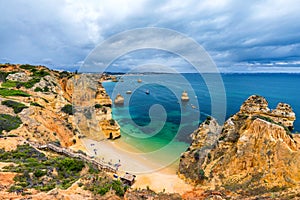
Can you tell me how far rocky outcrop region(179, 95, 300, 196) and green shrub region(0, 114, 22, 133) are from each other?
17.0m

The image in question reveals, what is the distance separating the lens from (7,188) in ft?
30.3

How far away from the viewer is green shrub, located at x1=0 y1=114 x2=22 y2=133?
18703 millimetres

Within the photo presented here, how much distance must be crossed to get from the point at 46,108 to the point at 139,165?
A: 15.2 m

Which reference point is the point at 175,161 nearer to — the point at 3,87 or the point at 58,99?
the point at 58,99

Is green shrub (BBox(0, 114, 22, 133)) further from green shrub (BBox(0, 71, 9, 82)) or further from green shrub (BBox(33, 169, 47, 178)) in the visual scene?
green shrub (BBox(0, 71, 9, 82))

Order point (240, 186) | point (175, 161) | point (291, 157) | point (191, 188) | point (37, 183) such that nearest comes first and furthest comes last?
point (37, 183)
point (291, 157)
point (240, 186)
point (191, 188)
point (175, 161)

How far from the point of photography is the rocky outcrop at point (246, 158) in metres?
14.1

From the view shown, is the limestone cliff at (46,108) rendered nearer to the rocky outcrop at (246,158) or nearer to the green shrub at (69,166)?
the green shrub at (69,166)

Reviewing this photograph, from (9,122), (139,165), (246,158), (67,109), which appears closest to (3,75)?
(67,109)

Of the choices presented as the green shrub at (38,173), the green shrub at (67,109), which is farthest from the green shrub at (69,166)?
the green shrub at (67,109)


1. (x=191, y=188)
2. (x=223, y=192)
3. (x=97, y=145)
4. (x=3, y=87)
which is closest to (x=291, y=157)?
(x=223, y=192)

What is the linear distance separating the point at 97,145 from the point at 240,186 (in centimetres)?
1924

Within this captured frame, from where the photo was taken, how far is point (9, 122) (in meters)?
20.0

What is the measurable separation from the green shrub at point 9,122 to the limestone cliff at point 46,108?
0.40 m
